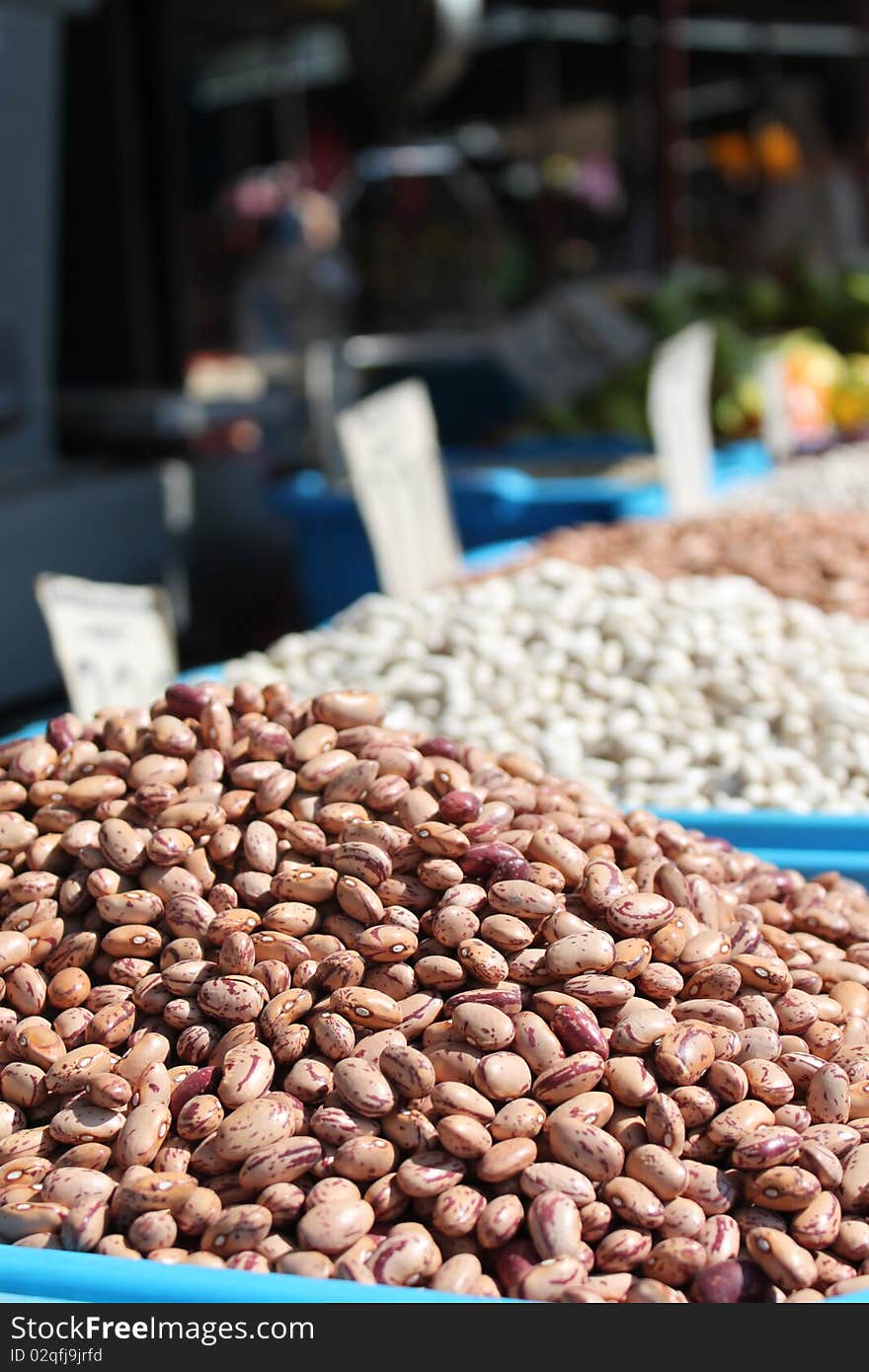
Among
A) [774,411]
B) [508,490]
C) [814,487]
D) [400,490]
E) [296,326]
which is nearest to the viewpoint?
[400,490]

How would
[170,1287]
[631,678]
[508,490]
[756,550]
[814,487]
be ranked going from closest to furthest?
[170,1287], [631,678], [756,550], [508,490], [814,487]

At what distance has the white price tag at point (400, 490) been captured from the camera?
258cm

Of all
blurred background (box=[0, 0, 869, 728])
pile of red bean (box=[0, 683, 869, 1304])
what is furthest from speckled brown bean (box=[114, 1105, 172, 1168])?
blurred background (box=[0, 0, 869, 728])

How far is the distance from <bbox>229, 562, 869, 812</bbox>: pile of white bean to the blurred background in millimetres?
1270

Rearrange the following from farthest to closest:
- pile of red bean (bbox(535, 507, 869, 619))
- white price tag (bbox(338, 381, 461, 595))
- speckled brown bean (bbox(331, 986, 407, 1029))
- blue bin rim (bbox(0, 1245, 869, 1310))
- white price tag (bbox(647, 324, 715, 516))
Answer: white price tag (bbox(647, 324, 715, 516)), white price tag (bbox(338, 381, 461, 595)), pile of red bean (bbox(535, 507, 869, 619)), speckled brown bean (bbox(331, 986, 407, 1029)), blue bin rim (bbox(0, 1245, 869, 1310))

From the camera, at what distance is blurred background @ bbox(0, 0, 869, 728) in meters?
3.38

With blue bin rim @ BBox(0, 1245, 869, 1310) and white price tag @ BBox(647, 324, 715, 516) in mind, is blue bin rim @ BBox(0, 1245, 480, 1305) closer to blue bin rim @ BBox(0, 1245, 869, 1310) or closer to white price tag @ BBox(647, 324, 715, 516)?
blue bin rim @ BBox(0, 1245, 869, 1310)

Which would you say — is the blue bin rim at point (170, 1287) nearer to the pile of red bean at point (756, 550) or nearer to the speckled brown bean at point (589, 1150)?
the speckled brown bean at point (589, 1150)

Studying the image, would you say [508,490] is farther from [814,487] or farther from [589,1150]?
[589,1150]

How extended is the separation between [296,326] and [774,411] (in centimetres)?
481

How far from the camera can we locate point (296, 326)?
8.45 meters

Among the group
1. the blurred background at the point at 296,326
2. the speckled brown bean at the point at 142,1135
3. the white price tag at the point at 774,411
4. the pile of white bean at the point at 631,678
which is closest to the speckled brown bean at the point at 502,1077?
the speckled brown bean at the point at 142,1135

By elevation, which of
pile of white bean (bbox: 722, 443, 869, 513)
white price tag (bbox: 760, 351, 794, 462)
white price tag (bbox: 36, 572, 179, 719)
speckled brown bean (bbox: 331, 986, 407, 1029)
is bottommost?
pile of white bean (bbox: 722, 443, 869, 513)

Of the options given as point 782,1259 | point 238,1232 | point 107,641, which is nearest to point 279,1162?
point 238,1232
